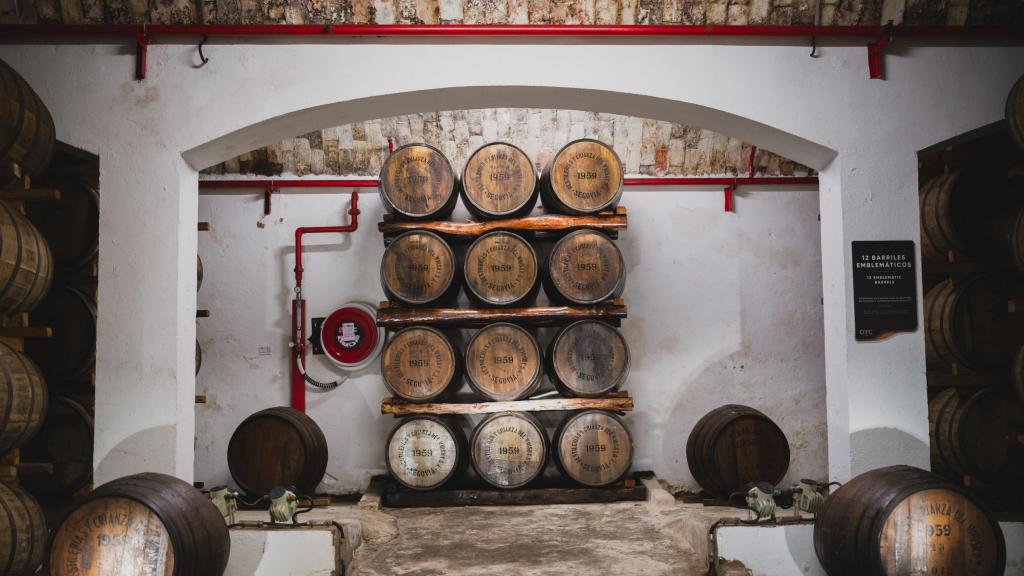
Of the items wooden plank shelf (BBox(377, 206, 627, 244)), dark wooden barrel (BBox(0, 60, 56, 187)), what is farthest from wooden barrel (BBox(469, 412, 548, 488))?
dark wooden barrel (BBox(0, 60, 56, 187))

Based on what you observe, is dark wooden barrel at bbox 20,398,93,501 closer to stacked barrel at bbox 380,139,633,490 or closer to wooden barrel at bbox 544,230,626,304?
stacked barrel at bbox 380,139,633,490

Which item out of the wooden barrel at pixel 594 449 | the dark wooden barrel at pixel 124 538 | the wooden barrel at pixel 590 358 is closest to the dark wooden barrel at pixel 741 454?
the wooden barrel at pixel 594 449

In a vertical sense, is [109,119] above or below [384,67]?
below

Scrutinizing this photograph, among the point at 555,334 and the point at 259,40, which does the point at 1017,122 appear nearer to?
the point at 555,334

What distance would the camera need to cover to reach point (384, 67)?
13.7 ft

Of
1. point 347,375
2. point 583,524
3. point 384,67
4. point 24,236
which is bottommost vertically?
point 583,524

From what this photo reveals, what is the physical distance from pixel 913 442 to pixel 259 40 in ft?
12.5

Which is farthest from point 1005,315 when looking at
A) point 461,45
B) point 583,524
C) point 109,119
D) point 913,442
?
point 109,119

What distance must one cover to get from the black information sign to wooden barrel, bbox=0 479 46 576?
3968mm

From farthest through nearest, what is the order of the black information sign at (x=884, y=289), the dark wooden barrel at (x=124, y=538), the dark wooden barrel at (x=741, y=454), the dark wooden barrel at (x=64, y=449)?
→ the dark wooden barrel at (x=741, y=454)
the dark wooden barrel at (x=64, y=449)
the black information sign at (x=884, y=289)
the dark wooden barrel at (x=124, y=538)

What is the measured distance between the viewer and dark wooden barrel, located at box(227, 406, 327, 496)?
18.4 feet

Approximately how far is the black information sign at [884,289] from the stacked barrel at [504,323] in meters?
1.89

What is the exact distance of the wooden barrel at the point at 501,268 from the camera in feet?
18.9

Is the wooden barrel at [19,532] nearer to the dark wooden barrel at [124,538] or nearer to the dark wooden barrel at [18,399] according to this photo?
the dark wooden barrel at [18,399]
